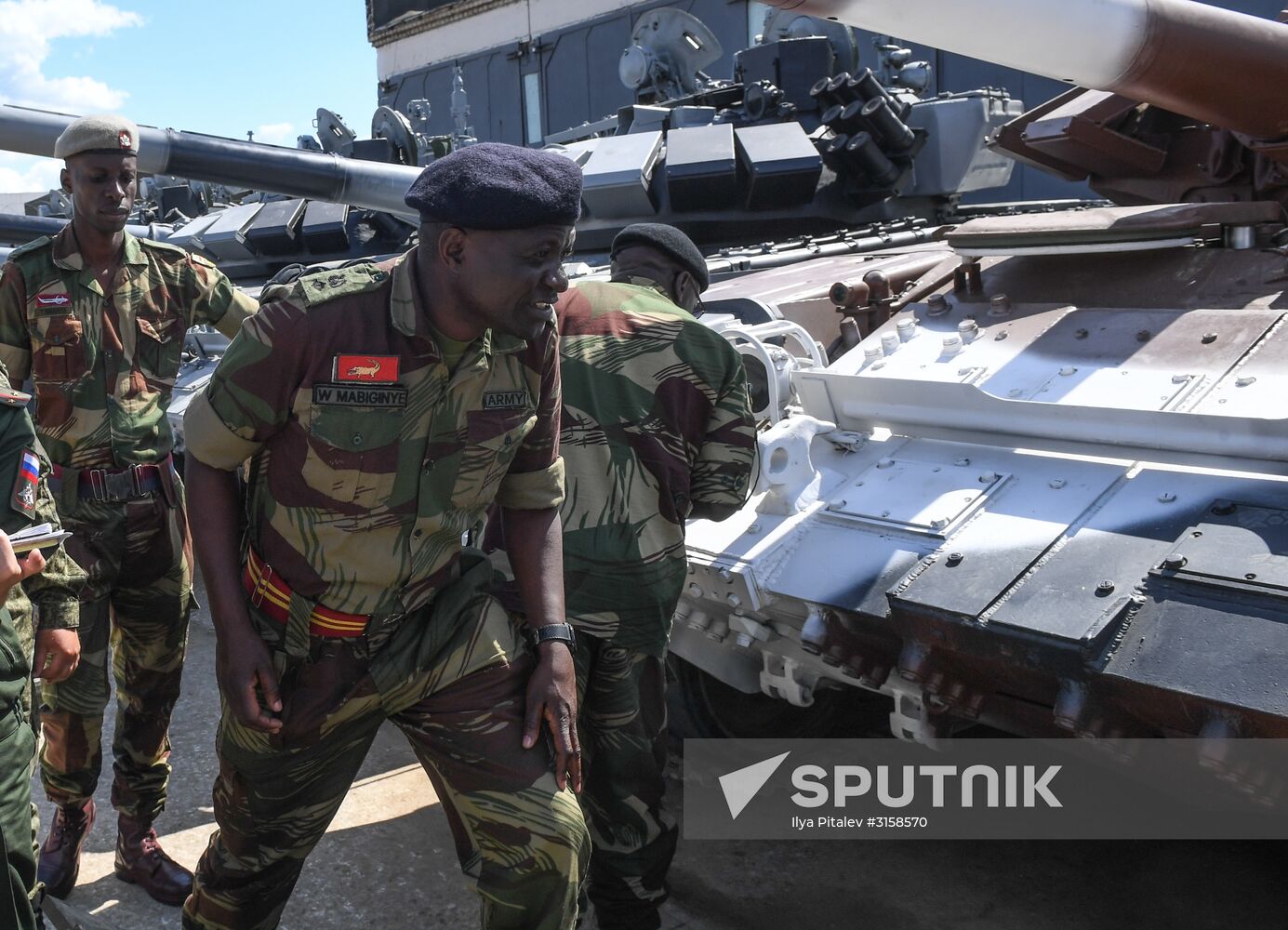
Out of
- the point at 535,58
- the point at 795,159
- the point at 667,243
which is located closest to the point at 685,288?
the point at 667,243

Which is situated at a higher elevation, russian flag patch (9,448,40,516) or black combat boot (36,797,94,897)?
russian flag patch (9,448,40,516)

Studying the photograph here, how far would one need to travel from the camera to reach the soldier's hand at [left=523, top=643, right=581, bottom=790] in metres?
2.39

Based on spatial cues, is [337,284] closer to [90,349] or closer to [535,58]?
[90,349]

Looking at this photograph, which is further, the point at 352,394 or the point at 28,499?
the point at 28,499

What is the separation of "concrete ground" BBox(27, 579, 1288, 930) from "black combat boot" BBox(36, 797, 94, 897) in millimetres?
65

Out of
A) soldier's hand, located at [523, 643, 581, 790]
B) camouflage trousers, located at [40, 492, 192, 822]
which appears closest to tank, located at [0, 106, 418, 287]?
camouflage trousers, located at [40, 492, 192, 822]

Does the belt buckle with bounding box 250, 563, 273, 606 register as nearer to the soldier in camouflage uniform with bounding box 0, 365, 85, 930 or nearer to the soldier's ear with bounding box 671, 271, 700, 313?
the soldier in camouflage uniform with bounding box 0, 365, 85, 930

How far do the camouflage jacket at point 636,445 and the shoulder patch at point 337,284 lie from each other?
2.41 feet

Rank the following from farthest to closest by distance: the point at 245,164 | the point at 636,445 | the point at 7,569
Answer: the point at 245,164 < the point at 636,445 < the point at 7,569

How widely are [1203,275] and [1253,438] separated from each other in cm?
89

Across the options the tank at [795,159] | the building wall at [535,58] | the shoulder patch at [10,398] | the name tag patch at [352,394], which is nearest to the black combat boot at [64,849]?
the shoulder patch at [10,398]

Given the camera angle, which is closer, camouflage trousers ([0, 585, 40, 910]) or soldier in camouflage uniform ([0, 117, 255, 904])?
camouflage trousers ([0, 585, 40, 910])

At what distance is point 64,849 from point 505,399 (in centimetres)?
199

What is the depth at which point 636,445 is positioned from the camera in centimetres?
299
